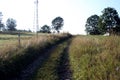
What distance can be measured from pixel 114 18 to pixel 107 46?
216 feet

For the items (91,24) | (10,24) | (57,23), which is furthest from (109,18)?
(10,24)

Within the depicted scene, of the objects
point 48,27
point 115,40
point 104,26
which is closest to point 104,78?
point 115,40

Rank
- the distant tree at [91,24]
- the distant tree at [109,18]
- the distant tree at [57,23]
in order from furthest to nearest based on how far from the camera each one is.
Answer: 1. the distant tree at [57,23]
2. the distant tree at [91,24]
3. the distant tree at [109,18]

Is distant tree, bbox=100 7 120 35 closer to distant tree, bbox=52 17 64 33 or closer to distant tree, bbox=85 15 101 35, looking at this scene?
distant tree, bbox=85 15 101 35

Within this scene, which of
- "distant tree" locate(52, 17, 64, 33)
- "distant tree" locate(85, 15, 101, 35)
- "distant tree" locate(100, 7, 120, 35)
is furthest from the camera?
"distant tree" locate(52, 17, 64, 33)

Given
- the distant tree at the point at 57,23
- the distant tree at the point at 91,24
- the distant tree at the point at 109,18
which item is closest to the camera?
the distant tree at the point at 109,18

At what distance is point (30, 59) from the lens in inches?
728

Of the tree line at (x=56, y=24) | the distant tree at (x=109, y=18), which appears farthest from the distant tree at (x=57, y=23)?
the distant tree at (x=109, y=18)

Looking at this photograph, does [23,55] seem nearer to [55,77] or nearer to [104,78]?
[55,77]

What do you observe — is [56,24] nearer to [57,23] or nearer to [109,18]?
[57,23]

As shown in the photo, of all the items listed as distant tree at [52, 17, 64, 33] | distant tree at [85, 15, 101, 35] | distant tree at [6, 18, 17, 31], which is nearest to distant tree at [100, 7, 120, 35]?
distant tree at [85, 15, 101, 35]

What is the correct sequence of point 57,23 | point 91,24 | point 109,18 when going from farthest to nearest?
point 57,23
point 91,24
point 109,18

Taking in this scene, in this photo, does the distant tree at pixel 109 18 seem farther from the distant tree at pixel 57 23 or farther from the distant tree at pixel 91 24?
the distant tree at pixel 57 23

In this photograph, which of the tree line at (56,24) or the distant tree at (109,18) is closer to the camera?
the distant tree at (109,18)
